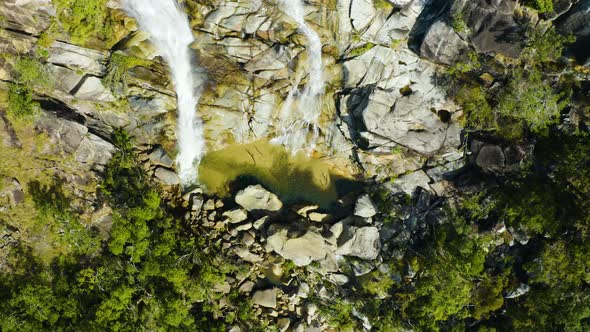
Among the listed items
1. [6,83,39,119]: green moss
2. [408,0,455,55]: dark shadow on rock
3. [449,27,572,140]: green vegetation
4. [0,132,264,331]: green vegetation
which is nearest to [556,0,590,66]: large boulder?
[449,27,572,140]: green vegetation

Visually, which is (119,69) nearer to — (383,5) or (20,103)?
(20,103)

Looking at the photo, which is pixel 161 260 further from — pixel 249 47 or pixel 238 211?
pixel 249 47

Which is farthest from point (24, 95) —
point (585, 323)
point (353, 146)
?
point (585, 323)

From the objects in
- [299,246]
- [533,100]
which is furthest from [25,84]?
[533,100]

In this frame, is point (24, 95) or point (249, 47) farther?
point (249, 47)

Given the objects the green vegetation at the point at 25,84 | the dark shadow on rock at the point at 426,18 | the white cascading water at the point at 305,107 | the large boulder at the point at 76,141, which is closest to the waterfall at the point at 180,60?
the large boulder at the point at 76,141

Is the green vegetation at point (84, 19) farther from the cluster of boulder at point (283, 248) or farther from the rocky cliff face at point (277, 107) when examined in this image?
the cluster of boulder at point (283, 248)

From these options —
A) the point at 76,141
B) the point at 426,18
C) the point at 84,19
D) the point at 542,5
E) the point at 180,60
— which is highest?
the point at 542,5
